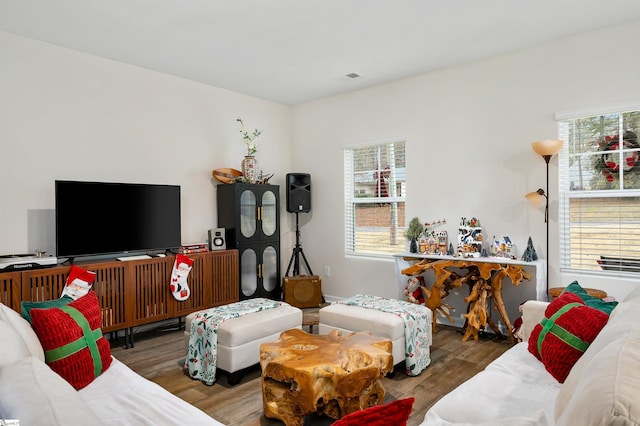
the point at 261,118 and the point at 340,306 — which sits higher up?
the point at 261,118

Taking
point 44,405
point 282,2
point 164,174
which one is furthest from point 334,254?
point 44,405

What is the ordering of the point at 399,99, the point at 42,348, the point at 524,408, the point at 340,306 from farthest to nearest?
the point at 399,99 → the point at 340,306 → the point at 42,348 → the point at 524,408

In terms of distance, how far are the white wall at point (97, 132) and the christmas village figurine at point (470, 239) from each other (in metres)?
2.79

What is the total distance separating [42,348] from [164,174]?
2.87 metres

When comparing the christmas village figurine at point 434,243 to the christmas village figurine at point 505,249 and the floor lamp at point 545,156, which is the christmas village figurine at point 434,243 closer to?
the christmas village figurine at point 505,249

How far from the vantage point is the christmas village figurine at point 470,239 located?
4015 millimetres

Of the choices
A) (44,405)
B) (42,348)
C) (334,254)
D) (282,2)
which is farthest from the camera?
(334,254)

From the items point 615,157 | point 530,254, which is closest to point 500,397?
point 530,254

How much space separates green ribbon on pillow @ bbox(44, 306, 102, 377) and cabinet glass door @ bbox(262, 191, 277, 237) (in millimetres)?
3104

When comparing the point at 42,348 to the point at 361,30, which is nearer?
the point at 42,348

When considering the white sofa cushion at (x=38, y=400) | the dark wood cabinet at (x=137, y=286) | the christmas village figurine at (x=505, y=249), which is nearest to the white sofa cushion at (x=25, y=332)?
the white sofa cushion at (x=38, y=400)

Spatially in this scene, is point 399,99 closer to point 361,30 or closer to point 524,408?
point 361,30

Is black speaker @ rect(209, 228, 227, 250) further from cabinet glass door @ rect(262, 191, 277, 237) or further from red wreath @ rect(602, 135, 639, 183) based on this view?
red wreath @ rect(602, 135, 639, 183)

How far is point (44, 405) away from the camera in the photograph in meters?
0.95
